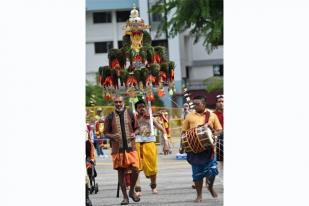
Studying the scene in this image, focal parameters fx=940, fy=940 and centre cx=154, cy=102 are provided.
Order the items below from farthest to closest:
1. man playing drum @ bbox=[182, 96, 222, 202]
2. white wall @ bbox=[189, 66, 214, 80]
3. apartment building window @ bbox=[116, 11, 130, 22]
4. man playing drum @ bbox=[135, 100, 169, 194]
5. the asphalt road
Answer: white wall @ bbox=[189, 66, 214, 80] < apartment building window @ bbox=[116, 11, 130, 22] < man playing drum @ bbox=[135, 100, 169, 194] < the asphalt road < man playing drum @ bbox=[182, 96, 222, 202]

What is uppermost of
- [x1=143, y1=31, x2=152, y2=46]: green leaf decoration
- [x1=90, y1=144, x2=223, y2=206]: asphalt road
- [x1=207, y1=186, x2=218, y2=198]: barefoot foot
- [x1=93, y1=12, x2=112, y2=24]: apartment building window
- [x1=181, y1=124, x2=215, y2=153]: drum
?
[x1=93, y1=12, x2=112, y2=24]: apartment building window

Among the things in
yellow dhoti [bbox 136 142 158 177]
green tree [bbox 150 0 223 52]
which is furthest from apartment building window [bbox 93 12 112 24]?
yellow dhoti [bbox 136 142 158 177]

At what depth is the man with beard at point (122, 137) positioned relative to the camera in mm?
9844

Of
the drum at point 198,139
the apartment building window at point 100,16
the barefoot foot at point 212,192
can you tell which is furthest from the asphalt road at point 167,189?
the apartment building window at point 100,16

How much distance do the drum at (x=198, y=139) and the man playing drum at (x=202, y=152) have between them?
84mm

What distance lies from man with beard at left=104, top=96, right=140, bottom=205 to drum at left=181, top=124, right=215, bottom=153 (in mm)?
628

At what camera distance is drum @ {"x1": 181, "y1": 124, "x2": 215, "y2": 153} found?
9430 mm

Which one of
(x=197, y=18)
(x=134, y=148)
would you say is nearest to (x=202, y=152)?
(x=134, y=148)

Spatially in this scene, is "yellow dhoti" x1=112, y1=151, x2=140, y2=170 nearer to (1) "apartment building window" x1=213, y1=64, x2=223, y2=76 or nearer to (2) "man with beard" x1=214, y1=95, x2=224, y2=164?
(2) "man with beard" x1=214, y1=95, x2=224, y2=164
